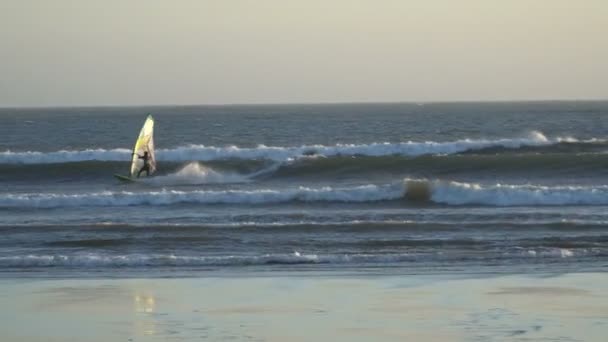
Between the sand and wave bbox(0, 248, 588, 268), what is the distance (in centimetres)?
132

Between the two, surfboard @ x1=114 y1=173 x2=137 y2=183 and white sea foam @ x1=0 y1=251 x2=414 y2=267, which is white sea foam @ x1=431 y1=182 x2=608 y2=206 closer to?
white sea foam @ x1=0 y1=251 x2=414 y2=267

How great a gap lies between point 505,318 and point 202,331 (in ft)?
8.39

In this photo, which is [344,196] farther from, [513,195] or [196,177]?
[196,177]

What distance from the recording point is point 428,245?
15.8 meters

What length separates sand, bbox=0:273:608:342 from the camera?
31.0 ft

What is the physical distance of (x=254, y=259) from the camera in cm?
1438

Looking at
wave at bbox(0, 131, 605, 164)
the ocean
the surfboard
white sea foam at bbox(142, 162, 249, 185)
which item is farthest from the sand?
wave at bbox(0, 131, 605, 164)

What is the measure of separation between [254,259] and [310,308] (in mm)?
3819

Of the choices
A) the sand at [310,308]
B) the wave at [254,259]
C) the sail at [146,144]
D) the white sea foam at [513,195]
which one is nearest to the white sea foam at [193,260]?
the wave at [254,259]

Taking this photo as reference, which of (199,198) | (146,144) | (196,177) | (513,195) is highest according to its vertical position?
(146,144)

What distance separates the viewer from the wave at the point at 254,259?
14.2m

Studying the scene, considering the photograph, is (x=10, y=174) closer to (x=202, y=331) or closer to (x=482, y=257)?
(x=482, y=257)

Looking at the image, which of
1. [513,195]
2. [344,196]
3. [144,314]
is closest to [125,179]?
[344,196]

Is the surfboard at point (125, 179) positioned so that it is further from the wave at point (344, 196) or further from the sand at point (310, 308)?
the sand at point (310, 308)
